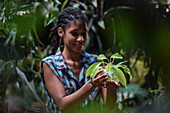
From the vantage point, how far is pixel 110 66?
41 centimetres

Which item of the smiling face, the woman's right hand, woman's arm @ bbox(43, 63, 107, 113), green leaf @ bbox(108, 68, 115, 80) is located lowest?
woman's arm @ bbox(43, 63, 107, 113)

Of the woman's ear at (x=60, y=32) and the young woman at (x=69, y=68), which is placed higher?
the woman's ear at (x=60, y=32)

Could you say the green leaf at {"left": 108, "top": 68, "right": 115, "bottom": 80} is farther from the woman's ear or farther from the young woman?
the woman's ear

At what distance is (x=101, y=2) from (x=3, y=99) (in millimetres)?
662

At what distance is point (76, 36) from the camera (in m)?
0.51

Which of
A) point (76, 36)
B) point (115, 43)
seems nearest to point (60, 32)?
point (76, 36)

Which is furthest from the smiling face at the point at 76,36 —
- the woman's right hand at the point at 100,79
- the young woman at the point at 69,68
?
the woman's right hand at the point at 100,79

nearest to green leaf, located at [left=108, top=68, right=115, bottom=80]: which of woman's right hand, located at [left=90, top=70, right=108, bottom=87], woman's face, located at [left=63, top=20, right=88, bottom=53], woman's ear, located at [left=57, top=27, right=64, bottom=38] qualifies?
woman's right hand, located at [left=90, top=70, right=108, bottom=87]

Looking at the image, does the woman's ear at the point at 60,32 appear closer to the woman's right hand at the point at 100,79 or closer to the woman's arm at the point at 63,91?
the woman's arm at the point at 63,91

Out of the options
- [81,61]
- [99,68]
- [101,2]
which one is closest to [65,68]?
[81,61]

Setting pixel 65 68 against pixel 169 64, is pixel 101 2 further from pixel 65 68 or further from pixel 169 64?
pixel 169 64

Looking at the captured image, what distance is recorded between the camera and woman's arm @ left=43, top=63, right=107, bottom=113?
16.9 inches

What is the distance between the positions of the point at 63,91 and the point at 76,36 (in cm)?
15

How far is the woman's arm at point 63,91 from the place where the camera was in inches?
16.9
